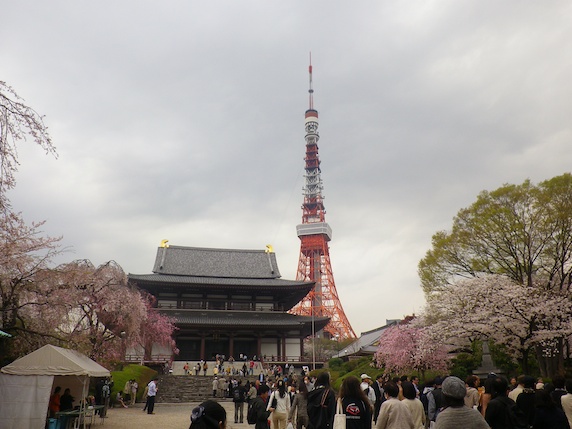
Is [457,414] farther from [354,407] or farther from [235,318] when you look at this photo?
[235,318]

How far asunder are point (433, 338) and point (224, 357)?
22.5 meters

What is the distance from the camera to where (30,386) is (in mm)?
11016

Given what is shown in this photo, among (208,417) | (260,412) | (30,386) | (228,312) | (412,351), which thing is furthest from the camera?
(228,312)

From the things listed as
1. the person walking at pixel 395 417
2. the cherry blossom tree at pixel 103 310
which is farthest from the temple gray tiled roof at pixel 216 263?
the person walking at pixel 395 417

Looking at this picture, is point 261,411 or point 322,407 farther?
point 261,411

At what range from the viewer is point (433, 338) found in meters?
23.4

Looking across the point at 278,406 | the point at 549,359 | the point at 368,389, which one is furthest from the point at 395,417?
the point at 549,359

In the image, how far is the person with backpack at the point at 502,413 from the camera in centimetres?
536

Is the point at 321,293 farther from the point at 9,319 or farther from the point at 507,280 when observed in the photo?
the point at 9,319

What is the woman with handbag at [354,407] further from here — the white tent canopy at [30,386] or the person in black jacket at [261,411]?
the white tent canopy at [30,386]

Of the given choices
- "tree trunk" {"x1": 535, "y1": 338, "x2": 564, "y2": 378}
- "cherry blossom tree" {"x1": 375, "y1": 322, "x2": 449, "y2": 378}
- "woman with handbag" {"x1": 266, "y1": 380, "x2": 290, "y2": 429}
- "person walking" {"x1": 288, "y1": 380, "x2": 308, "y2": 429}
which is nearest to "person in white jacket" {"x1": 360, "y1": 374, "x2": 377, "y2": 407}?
"woman with handbag" {"x1": 266, "y1": 380, "x2": 290, "y2": 429}

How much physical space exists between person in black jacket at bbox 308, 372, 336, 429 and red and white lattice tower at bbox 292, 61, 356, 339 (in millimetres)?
45541

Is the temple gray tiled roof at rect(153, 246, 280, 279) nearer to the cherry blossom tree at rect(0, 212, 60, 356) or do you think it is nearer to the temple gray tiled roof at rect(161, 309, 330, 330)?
the temple gray tiled roof at rect(161, 309, 330, 330)

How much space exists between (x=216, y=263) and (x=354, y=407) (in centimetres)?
4530
